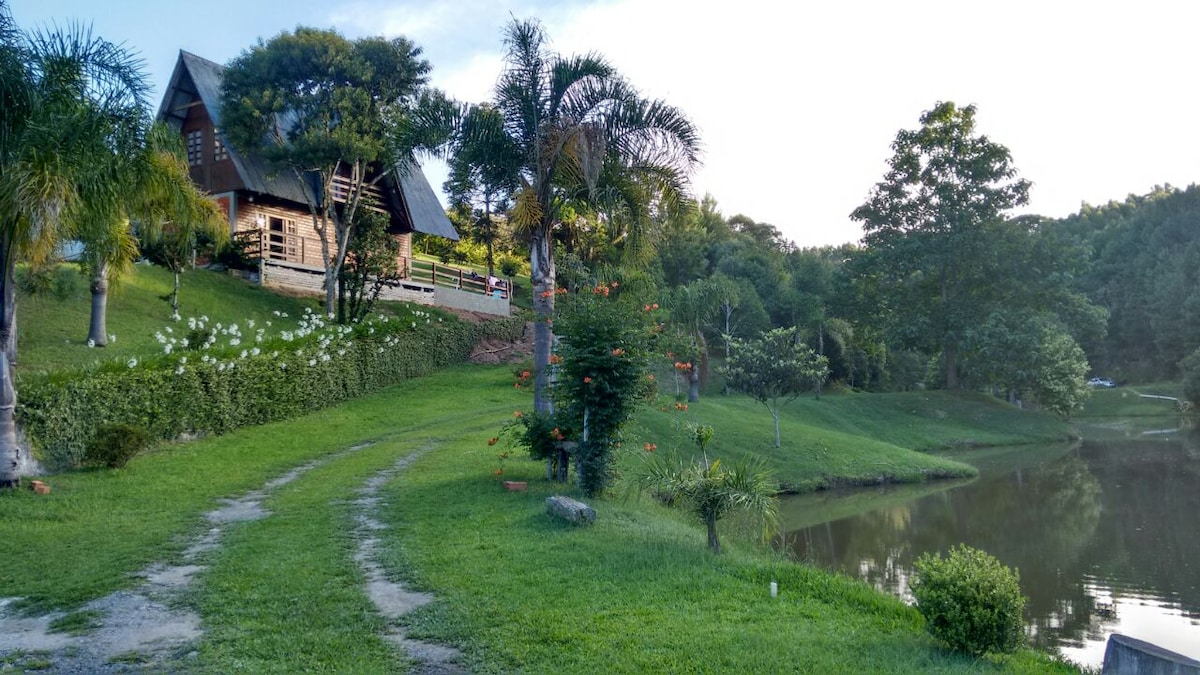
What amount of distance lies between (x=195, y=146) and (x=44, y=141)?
25.4 meters

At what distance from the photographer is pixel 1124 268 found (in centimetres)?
7125

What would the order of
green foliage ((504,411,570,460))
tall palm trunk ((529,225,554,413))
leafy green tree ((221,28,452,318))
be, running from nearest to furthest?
green foliage ((504,411,570,460)), tall palm trunk ((529,225,554,413)), leafy green tree ((221,28,452,318))

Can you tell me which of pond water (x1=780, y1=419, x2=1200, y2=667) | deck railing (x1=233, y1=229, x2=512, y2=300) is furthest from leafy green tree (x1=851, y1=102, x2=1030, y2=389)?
deck railing (x1=233, y1=229, x2=512, y2=300)

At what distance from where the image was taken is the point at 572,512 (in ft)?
37.9

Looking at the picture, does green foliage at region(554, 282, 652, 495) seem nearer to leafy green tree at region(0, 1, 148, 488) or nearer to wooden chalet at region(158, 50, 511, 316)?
leafy green tree at region(0, 1, 148, 488)

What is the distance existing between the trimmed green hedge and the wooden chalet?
6.73m

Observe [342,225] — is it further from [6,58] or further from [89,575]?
[89,575]

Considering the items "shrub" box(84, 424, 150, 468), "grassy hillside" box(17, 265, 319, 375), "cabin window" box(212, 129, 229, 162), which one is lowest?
"shrub" box(84, 424, 150, 468)

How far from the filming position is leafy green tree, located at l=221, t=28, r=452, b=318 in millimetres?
31688

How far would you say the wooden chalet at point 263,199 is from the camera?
34.4 metres

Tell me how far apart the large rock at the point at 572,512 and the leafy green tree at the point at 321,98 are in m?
22.1

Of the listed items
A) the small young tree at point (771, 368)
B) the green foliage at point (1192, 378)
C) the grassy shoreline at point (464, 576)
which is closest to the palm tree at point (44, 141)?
the grassy shoreline at point (464, 576)

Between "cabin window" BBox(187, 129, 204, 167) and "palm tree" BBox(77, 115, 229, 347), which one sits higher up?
"cabin window" BBox(187, 129, 204, 167)

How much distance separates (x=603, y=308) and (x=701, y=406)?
2032cm
